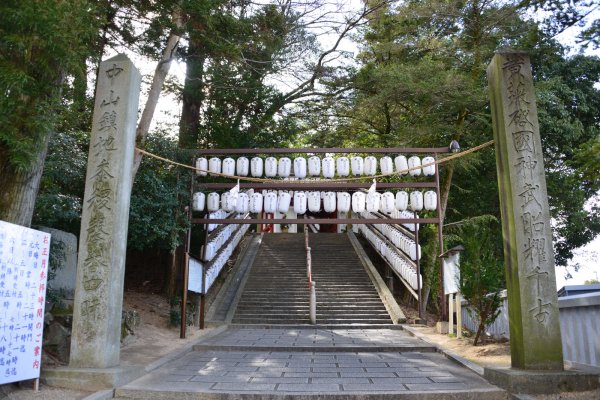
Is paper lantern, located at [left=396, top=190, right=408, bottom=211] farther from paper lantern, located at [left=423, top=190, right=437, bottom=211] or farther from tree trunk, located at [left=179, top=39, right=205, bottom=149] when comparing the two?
tree trunk, located at [left=179, top=39, right=205, bottom=149]

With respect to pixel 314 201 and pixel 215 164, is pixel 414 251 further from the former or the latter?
pixel 215 164

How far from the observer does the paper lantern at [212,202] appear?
11297mm

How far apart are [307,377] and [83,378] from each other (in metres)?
2.84

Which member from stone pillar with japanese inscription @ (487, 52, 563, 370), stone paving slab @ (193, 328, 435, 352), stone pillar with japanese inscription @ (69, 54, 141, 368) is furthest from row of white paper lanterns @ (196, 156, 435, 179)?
stone pillar with japanese inscription @ (487, 52, 563, 370)

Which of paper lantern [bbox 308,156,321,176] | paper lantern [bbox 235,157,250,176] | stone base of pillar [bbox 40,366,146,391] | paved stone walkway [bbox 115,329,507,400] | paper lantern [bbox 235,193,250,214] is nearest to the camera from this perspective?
paved stone walkway [bbox 115,329,507,400]

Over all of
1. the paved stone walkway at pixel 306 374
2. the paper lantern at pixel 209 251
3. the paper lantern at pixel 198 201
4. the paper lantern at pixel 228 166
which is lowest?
the paved stone walkway at pixel 306 374

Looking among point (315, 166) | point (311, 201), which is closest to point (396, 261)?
point (311, 201)

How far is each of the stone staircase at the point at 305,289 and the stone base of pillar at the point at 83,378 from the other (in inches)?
278

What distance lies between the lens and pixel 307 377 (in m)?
6.02

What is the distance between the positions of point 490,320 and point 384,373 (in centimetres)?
280

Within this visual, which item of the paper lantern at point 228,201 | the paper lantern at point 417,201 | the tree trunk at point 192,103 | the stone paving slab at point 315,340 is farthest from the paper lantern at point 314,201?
the tree trunk at point 192,103

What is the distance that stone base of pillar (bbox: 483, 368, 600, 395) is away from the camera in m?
4.94

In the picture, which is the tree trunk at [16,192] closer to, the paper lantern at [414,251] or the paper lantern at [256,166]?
the paper lantern at [256,166]

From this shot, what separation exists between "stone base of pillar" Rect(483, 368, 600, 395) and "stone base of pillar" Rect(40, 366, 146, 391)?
4.69m
